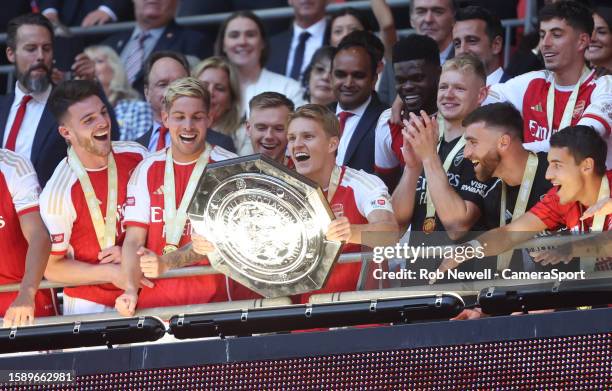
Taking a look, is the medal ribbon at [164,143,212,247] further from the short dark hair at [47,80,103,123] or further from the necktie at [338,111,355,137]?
the necktie at [338,111,355,137]

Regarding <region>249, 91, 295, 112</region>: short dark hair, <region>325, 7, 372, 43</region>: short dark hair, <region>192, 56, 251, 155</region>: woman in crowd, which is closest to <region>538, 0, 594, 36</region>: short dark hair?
<region>249, 91, 295, 112</region>: short dark hair

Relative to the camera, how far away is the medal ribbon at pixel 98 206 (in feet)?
22.7

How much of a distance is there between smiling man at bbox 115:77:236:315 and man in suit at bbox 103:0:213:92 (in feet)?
9.57

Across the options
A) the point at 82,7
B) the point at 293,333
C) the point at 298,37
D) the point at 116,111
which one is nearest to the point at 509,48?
the point at 298,37

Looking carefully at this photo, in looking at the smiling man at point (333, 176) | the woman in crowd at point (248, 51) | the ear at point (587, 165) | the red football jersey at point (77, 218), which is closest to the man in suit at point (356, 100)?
the smiling man at point (333, 176)

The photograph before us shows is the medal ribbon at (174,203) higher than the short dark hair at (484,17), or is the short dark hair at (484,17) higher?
the short dark hair at (484,17)

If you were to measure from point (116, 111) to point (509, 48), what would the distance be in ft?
8.50

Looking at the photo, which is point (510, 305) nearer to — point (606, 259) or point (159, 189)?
point (606, 259)

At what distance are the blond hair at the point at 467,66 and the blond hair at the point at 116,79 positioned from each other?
2993 millimetres

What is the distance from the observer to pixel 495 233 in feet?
19.9

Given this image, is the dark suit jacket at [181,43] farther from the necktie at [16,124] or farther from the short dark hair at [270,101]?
the short dark hair at [270,101]

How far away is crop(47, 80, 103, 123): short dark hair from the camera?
23.9 ft

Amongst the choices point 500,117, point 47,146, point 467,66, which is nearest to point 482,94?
point 467,66

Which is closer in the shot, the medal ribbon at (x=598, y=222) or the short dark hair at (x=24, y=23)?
the medal ribbon at (x=598, y=222)
